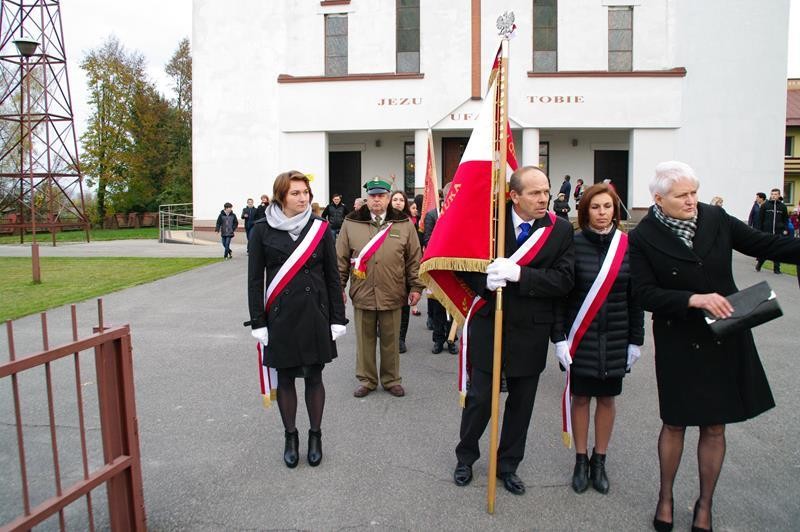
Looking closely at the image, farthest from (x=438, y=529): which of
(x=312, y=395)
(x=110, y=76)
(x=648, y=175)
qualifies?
(x=110, y=76)

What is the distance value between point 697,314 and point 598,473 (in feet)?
4.50

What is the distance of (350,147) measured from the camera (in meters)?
27.2

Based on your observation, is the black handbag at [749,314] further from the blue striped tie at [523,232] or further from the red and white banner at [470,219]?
the red and white banner at [470,219]

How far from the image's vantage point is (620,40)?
79.1 feet

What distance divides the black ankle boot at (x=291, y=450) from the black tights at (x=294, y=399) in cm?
Answer: 4

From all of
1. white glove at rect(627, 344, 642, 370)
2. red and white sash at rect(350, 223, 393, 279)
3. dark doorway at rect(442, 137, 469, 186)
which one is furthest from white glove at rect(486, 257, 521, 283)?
dark doorway at rect(442, 137, 469, 186)

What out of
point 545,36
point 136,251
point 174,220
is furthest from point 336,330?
point 174,220

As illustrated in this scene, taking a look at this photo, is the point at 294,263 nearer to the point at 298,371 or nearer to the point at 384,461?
the point at 298,371

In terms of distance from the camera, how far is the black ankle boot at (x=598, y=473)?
4062mm

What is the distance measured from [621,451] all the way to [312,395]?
2368 millimetres

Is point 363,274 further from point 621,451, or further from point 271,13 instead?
point 271,13

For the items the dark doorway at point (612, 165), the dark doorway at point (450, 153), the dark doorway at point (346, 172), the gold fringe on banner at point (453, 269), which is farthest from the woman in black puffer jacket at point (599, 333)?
the dark doorway at point (612, 165)

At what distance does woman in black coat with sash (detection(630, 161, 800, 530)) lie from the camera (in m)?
3.41

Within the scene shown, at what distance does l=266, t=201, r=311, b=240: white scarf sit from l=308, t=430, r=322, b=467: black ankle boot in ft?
4.79
